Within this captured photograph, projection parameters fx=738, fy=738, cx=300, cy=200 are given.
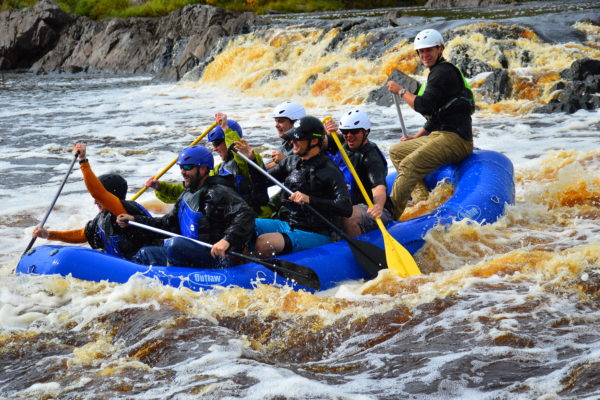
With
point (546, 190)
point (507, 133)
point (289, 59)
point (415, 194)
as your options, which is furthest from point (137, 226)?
point (289, 59)

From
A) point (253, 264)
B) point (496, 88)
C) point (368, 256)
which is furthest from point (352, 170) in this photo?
point (496, 88)

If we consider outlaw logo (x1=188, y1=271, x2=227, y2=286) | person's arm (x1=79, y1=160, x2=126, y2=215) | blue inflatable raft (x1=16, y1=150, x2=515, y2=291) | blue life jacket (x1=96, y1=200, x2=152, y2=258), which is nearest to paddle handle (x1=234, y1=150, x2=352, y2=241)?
blue inflatable raft (x1=16, y1=150, x2=515, y2=291)

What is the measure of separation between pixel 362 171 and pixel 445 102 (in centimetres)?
125

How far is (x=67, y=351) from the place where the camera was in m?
4.86

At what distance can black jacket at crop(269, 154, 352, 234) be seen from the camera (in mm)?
5637

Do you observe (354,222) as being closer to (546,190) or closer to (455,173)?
(455,173)

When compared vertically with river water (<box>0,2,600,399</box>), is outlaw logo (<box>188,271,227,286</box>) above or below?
above

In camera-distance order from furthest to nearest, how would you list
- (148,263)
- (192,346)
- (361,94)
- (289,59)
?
(289,59) → (361,94) → (148,263) → (192,346)

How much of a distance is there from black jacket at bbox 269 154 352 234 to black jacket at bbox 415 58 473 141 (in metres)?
1.48

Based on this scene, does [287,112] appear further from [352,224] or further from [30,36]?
[30,36]

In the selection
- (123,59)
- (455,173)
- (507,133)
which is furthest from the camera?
(123,59)

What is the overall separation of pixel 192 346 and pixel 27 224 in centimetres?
472

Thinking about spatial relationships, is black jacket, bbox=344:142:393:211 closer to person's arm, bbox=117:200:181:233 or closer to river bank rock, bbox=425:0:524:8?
person's arm, bbox=117:200:181:233

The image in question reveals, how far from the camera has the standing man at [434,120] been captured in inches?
264
